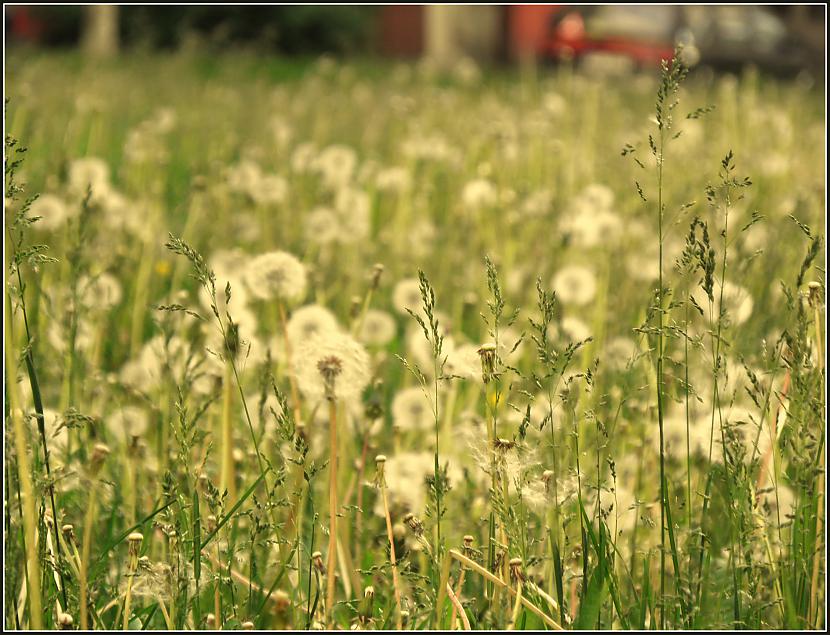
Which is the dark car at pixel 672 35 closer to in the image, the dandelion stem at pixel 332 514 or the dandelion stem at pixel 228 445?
the dandelion stem at pixel 228 445

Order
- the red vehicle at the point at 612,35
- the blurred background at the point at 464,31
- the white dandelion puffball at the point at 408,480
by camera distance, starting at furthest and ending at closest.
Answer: the red vehicle at the point at 612,35
the blurred background at the point at 464,31
the white dandelion puffball at the point at 408,480

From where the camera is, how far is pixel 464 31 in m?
20.4

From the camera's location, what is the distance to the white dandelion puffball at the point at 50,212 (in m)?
2.76

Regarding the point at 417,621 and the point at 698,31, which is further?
the point at 698,31

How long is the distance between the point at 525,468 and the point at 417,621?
0.31 m

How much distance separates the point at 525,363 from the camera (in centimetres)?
256

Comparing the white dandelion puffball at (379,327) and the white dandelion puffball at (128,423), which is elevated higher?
the white dandelion puffball at (379,327)

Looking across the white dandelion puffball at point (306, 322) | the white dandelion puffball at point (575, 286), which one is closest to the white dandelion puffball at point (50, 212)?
the white dandelion puffball at point (306, 322)

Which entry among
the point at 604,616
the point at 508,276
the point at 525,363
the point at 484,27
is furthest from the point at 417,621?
the point at 484,27

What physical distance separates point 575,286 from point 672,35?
31.1 ft

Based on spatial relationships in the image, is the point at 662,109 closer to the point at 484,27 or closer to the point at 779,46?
the point at 779,46

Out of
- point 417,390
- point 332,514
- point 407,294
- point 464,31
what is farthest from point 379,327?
point 464,31

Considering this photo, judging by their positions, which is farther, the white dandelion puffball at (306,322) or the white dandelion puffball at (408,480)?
the white dandelion puffball at (306,322)

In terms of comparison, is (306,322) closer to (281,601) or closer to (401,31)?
(281,601)
